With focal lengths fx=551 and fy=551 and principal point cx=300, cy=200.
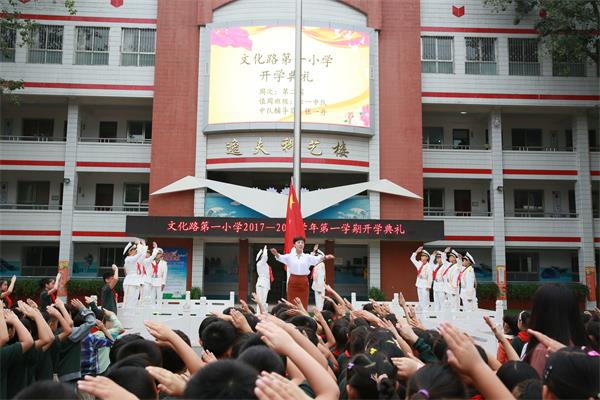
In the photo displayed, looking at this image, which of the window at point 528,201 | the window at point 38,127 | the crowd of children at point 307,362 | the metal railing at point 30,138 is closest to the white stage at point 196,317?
the crowd of children at point 307,362

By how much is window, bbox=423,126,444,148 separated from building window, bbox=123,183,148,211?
12.1m

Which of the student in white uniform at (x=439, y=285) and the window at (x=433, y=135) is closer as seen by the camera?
the student in white uniform at (x=439, y=285)

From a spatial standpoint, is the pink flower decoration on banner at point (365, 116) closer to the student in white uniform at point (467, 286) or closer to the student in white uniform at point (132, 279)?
the student in white uniform at point (467, 286)

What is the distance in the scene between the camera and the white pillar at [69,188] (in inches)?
833

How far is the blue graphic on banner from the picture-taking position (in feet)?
66.4

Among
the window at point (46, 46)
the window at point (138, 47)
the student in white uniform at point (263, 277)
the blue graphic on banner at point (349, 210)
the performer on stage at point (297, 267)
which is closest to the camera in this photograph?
the performer on stage at point (297, 267)

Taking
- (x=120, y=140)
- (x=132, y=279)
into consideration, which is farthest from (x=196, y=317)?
(x=120, y=140)

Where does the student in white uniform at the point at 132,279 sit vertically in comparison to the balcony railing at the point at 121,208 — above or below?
below

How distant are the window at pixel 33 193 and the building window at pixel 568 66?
21.5 metres

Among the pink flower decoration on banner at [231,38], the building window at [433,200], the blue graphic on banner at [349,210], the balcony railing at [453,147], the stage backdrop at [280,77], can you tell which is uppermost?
the pink flower decoration on banner at [231,38]

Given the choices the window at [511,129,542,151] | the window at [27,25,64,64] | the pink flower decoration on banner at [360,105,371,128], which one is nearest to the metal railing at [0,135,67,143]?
the window at [27,25,64,64]

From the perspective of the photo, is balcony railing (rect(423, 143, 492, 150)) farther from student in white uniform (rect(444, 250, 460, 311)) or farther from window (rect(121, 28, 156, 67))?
window (rect(121, 28, 156, 67))

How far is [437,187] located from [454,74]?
4.74 m

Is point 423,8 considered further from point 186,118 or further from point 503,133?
point 186,118
